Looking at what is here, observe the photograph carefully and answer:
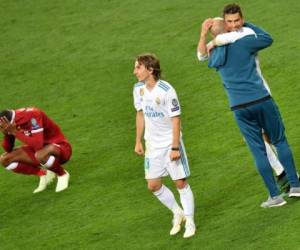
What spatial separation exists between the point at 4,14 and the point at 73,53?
313cm

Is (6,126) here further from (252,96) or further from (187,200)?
(252,96)

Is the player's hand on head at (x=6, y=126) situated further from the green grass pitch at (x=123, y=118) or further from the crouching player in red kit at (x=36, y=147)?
the green grass pitch at (x=123, y=118)

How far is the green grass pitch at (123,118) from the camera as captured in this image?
9609 millimetres

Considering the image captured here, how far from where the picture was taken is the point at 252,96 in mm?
8758

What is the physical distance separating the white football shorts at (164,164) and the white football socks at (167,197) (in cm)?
20

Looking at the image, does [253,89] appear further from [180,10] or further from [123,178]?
[180,10]

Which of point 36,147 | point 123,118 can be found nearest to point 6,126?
point 36,147

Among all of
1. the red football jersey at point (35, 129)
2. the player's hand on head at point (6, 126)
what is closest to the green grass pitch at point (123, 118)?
→ the red football jersey at point (35, 129)

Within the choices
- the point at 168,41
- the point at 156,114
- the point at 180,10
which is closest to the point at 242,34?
the point at 156,114

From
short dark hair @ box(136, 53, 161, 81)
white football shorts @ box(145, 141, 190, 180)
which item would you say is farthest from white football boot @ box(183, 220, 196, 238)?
short dark hair @ box(136, 53, 161, 81)

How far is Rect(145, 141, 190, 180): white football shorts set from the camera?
9.01 metres

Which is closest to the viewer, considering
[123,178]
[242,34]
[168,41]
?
[242,34]

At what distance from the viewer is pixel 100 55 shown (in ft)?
55.2

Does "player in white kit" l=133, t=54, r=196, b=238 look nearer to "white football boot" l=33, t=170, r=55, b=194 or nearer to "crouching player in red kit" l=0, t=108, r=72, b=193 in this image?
"crouching player in red kit" l=0, t=108, r=72, b=193
